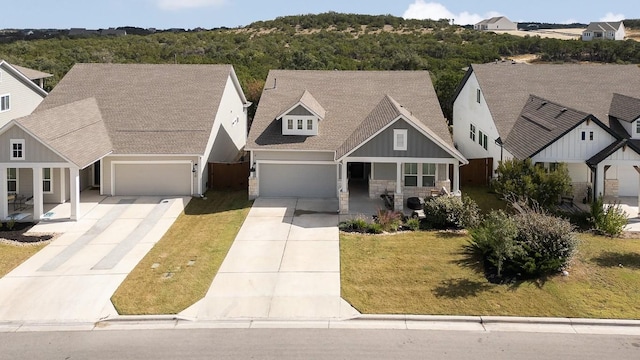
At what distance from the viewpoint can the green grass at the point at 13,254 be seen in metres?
19.5

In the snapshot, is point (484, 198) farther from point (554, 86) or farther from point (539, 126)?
point (554, 86)

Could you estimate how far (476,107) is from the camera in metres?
34.8

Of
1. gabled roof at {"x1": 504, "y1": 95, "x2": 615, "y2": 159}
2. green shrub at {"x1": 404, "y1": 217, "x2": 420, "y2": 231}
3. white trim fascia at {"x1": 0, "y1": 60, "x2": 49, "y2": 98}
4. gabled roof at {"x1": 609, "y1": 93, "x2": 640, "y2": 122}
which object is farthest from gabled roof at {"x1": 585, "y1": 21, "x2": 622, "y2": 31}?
white trim fascia at {"x1": 0, "y1": 60, "x2": 49, "y2": 98}

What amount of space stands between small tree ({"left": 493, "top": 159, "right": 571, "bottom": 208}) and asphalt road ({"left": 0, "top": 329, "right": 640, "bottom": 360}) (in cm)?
999

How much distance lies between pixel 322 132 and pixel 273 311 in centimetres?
1494

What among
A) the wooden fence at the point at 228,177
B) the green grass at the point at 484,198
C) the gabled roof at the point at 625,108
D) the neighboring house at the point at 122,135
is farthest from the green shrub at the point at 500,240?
the wooden fence at the point at 228,177

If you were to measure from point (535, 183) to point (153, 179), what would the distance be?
59.4 feet

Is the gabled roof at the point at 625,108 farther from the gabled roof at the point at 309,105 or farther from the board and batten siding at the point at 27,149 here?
the board and batten siding at the point at 27,149

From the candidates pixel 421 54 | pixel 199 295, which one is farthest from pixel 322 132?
pixel 421 54

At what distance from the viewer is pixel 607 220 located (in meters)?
22.9

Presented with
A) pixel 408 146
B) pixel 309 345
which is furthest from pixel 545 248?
pixel 408 146

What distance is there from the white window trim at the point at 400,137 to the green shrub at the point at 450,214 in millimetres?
3121

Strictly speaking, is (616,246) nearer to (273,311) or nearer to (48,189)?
(273,311)

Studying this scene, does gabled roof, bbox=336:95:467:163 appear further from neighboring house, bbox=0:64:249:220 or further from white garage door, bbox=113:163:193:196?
white garage door, bbox=113:163:193:196
